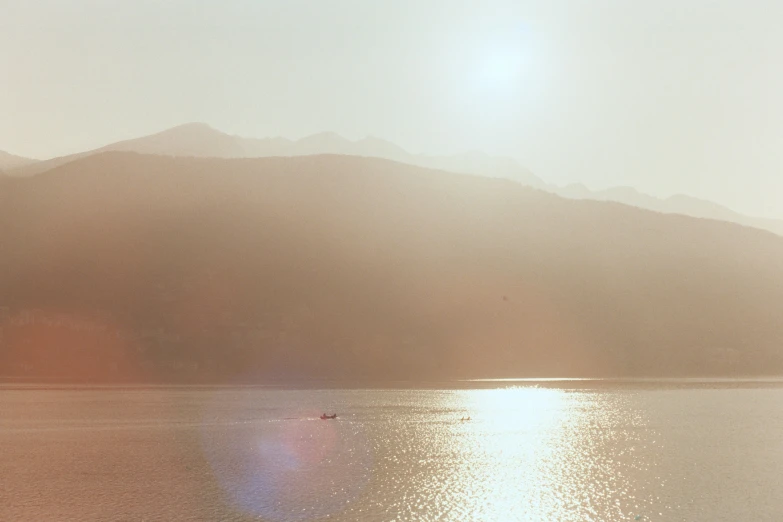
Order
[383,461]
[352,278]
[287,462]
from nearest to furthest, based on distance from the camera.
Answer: [383,461]
[287,462]
[352,278]

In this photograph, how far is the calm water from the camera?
27.9 meters

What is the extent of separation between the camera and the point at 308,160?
170 meters

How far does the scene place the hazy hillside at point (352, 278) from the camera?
106625 mm

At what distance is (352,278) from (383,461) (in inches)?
3620

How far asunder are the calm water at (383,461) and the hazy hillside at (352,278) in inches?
1491

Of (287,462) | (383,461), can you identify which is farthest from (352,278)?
(383,461)

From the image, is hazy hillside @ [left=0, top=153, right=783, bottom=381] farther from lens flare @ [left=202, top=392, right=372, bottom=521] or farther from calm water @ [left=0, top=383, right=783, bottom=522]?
lens flare @ [left=202, top=392, right=372, bottom=521]

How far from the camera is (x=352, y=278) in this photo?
129 meters

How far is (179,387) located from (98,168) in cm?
7953

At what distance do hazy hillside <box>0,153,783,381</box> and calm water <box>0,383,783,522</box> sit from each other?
3787 cm

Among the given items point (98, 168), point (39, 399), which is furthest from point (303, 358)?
point (98, 168)

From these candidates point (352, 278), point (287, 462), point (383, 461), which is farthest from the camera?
point (352, 278)

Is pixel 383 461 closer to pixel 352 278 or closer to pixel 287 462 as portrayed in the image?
pixel 287 462

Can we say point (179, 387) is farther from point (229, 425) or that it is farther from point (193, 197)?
point (193, 197)
